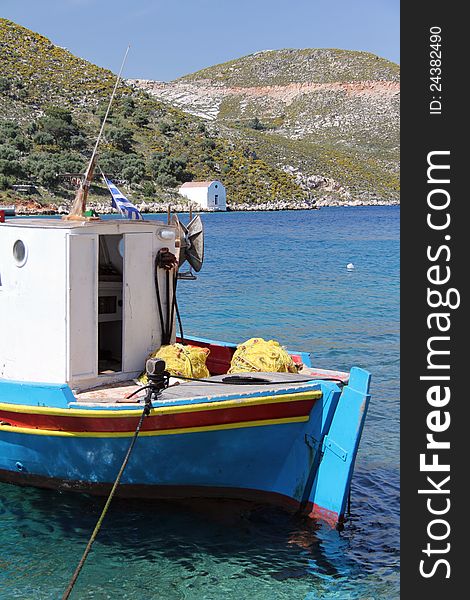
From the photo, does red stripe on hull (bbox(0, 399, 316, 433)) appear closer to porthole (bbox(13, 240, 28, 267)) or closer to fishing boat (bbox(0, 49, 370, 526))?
fishing boat (bbox(0, 49, 370, 526))

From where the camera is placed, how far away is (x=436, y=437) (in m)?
7.31

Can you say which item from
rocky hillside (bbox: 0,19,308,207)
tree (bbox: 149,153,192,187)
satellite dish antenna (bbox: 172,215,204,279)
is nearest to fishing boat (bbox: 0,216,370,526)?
satellite dish antenna (bbox: 172,215,204,279)

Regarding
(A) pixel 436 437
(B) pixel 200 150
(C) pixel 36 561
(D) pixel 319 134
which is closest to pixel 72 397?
(C) pixel 36 561

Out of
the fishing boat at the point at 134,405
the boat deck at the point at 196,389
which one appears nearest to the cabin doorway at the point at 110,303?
the fishing boat at the point at 134,405

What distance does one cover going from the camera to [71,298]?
864 cm

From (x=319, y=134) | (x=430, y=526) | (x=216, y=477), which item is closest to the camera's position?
(x=430, y=526)

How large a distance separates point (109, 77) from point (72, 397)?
111683mm

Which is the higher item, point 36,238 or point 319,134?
point 319,134

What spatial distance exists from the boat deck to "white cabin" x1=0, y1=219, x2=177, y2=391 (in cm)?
24

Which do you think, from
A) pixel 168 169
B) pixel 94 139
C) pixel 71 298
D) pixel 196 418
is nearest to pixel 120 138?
pixel 94 139

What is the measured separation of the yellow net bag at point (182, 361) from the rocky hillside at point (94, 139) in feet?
210

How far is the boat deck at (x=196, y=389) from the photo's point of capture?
8.09 metres

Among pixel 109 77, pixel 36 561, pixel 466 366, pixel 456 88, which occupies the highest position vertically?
pixel 109 77

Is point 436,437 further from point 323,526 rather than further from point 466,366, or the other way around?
point 323,526
